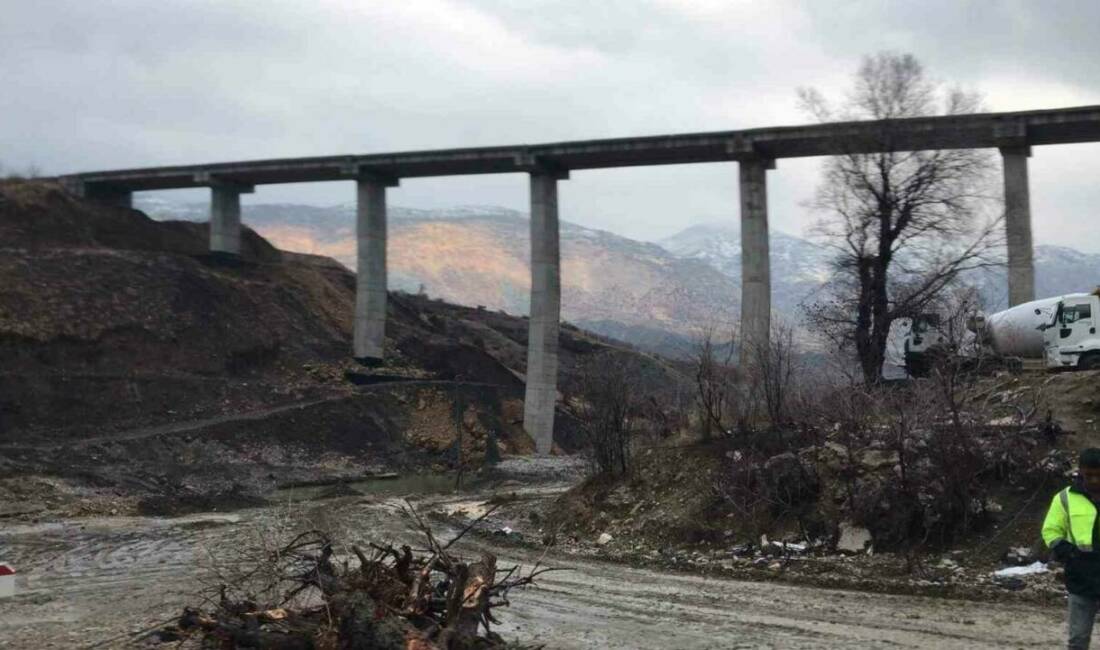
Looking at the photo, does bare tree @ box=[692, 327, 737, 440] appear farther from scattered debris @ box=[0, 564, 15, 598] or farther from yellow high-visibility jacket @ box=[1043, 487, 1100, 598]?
scattered debris @ box=[0, 564, 15, 598]

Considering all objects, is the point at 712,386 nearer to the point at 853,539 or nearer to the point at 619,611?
the point at 853,539

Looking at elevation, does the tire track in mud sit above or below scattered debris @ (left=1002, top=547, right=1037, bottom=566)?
above

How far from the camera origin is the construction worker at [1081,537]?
275 inches

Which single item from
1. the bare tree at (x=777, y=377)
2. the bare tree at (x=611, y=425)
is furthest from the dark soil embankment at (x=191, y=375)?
the bare tree at (x=777, y=377)

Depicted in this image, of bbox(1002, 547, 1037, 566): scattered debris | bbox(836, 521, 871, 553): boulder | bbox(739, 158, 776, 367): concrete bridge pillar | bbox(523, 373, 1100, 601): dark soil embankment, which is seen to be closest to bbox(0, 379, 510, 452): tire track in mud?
bbox(739, 158, 776, 367): concrete bridge pillar

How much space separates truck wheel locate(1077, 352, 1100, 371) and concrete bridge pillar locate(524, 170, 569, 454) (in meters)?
22.5

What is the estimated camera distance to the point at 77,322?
40.3 m

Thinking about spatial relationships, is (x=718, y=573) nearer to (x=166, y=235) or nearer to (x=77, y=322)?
(x=77, y=322)

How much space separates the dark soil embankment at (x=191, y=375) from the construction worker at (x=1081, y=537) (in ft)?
78.5

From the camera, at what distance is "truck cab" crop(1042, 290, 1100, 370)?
73.2ft

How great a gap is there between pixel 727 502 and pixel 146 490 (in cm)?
1873

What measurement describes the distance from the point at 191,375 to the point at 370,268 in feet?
31.5

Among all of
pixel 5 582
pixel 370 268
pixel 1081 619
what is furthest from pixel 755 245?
pixel 5 582

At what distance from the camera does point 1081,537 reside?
6980mm
